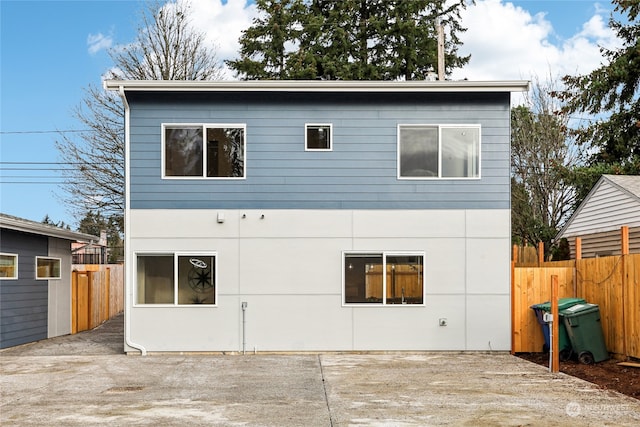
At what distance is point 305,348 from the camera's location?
1321 centimetres

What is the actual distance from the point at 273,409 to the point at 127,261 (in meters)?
6.13

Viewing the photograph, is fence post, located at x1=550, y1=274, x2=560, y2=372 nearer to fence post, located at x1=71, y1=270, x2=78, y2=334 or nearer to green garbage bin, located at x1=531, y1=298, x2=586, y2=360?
green garbage bin, located at x1=531, y1=298, x2=586, y2=360

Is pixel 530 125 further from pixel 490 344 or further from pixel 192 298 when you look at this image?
pixel 192 298

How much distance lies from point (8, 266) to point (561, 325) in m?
11.2

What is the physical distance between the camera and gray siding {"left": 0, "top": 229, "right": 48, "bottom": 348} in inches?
565

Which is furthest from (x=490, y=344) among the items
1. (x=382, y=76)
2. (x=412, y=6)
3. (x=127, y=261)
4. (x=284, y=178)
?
(x=412, y=6)

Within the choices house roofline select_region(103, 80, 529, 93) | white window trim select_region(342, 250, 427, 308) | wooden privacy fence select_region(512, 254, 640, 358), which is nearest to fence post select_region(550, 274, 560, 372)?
wooden privacy fence select_region(512, 254, 640, 358)

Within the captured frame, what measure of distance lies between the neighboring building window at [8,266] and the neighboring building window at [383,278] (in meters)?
7.20

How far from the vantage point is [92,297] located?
19672 millimetres

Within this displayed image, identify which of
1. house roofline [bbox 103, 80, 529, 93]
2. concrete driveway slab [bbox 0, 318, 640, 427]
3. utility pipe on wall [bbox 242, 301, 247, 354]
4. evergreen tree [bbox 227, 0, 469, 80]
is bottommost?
concrete driveway slab [bbox 0, 318, 640, 427]

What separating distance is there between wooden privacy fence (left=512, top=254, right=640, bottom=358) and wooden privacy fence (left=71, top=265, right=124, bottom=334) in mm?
11561

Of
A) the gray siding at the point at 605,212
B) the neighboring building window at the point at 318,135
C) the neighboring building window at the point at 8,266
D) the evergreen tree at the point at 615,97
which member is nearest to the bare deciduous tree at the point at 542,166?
the evergreen tree at the point at 615,97

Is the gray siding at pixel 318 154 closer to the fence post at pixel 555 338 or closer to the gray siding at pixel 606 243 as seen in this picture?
the fence post at pixel 555 338

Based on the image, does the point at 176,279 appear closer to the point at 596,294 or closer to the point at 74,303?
the point at 74,303
